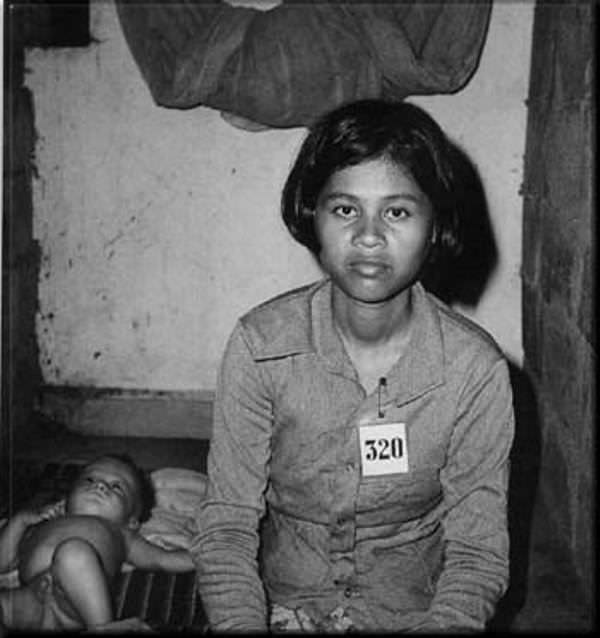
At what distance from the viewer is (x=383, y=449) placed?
120 cm

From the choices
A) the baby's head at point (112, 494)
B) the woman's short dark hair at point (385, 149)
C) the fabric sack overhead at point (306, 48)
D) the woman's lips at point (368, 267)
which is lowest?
the baby's head at point (112, 494)

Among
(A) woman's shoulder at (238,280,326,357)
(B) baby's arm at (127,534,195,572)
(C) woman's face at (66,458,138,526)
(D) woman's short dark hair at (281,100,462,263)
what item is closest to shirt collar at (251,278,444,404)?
(A) woman's shoulder at (238,280,326,357)

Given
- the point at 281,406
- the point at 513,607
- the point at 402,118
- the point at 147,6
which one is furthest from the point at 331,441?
the point at 147,6

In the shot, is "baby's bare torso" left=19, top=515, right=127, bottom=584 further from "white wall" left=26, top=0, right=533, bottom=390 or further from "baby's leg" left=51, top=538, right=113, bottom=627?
"white wall" left=26, top=0, right=533, bottom=390

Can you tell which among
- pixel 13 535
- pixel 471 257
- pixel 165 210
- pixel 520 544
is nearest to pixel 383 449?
pixel 13 535

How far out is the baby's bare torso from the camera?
171 cm

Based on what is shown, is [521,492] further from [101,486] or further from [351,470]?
[351,470]

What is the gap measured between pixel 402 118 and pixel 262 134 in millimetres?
1650

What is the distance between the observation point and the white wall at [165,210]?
9.05 ft

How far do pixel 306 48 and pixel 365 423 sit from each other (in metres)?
1.55

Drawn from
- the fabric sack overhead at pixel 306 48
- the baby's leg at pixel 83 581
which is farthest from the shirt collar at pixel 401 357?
the fabric sack overhead at pixel 306 48

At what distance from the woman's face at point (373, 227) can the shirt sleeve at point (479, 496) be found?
181 mm

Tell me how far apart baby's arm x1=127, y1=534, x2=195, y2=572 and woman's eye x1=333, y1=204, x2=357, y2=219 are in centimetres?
89

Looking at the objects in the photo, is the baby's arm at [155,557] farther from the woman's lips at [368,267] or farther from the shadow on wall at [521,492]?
the woman's lips at [368,267]
